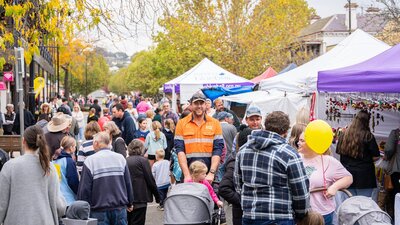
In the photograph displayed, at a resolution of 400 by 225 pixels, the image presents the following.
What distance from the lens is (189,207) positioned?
6777mm

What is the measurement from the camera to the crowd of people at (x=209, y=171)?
5.39 m

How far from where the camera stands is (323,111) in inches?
488

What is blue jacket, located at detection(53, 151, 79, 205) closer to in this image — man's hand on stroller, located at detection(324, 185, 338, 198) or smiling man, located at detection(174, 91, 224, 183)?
smiling man, located at detection(174, 91, 224, 183)

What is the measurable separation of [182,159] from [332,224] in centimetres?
227

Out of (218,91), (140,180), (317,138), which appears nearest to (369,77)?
(317,138)

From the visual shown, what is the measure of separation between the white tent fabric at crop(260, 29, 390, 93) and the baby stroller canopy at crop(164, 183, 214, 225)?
17.3 ft

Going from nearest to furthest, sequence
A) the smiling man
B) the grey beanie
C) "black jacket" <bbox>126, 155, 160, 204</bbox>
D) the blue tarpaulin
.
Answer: the grey beanie
the smiling man
"black jacket" <bbox>126, 155, 160, 204</bbox>
the blue tarpaulin

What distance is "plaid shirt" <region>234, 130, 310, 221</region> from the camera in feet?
17.4

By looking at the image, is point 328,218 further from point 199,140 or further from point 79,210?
point 79,210

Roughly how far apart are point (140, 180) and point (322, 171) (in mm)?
2802

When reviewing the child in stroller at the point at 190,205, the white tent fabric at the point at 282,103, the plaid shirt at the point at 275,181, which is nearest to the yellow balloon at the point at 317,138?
the child in stroller at the point at 190,205

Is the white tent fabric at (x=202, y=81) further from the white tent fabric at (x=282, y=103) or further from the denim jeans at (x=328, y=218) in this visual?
the denim jeans at (x=328, y=218)

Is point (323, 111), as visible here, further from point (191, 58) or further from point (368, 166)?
point (191, 58)

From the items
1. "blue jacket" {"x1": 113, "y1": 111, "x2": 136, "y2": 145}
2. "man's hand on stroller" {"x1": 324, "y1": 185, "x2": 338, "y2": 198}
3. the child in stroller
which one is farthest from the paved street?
"man's hand on stroller" {"x1": 324, "y1": 185, "x2": 338, "y2": 198}
